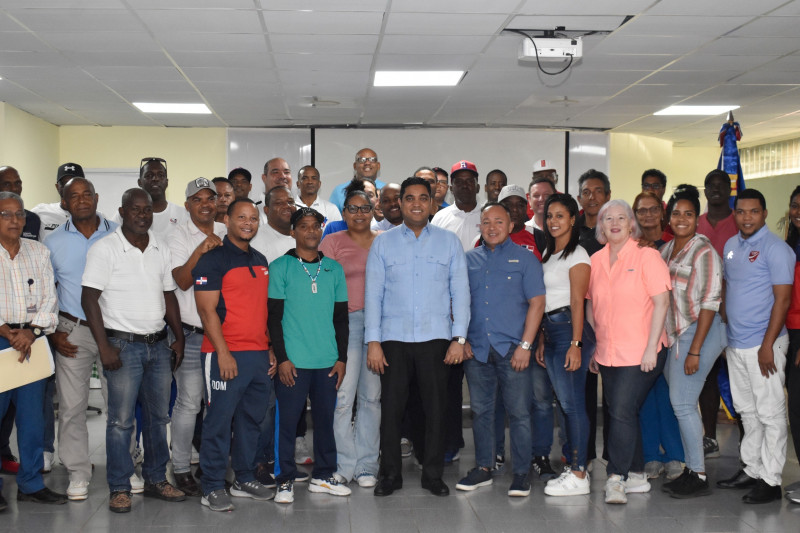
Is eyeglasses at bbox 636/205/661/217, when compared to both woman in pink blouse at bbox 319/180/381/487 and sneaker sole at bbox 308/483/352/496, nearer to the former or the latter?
woman in pink blouse at bbox 319/180/381/487

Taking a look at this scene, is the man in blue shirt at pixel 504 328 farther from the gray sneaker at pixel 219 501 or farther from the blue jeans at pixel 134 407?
the blue jeans at pixel 134 407

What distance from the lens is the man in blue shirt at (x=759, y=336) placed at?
168 inches

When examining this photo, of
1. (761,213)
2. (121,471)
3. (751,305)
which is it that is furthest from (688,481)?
(121,471)

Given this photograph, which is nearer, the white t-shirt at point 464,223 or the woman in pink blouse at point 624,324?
the woman in pink blouse at point 624,324

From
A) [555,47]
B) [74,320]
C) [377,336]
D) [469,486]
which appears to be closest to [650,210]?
[377,336]

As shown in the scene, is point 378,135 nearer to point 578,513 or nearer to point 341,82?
point 341,82

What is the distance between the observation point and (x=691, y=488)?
4.38 meters

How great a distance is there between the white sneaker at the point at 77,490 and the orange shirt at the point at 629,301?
3140 millimetres

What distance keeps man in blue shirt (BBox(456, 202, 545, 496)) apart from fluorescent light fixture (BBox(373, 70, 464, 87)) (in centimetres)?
401

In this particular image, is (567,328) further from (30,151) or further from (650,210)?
A: (30,151)

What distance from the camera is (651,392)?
470cm

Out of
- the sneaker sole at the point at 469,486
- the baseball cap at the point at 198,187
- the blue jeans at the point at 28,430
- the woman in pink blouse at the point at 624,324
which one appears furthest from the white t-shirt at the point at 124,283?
the woman in pink blouse at the point at 624,324

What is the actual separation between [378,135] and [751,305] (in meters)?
8.18

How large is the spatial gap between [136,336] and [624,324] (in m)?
2.77
